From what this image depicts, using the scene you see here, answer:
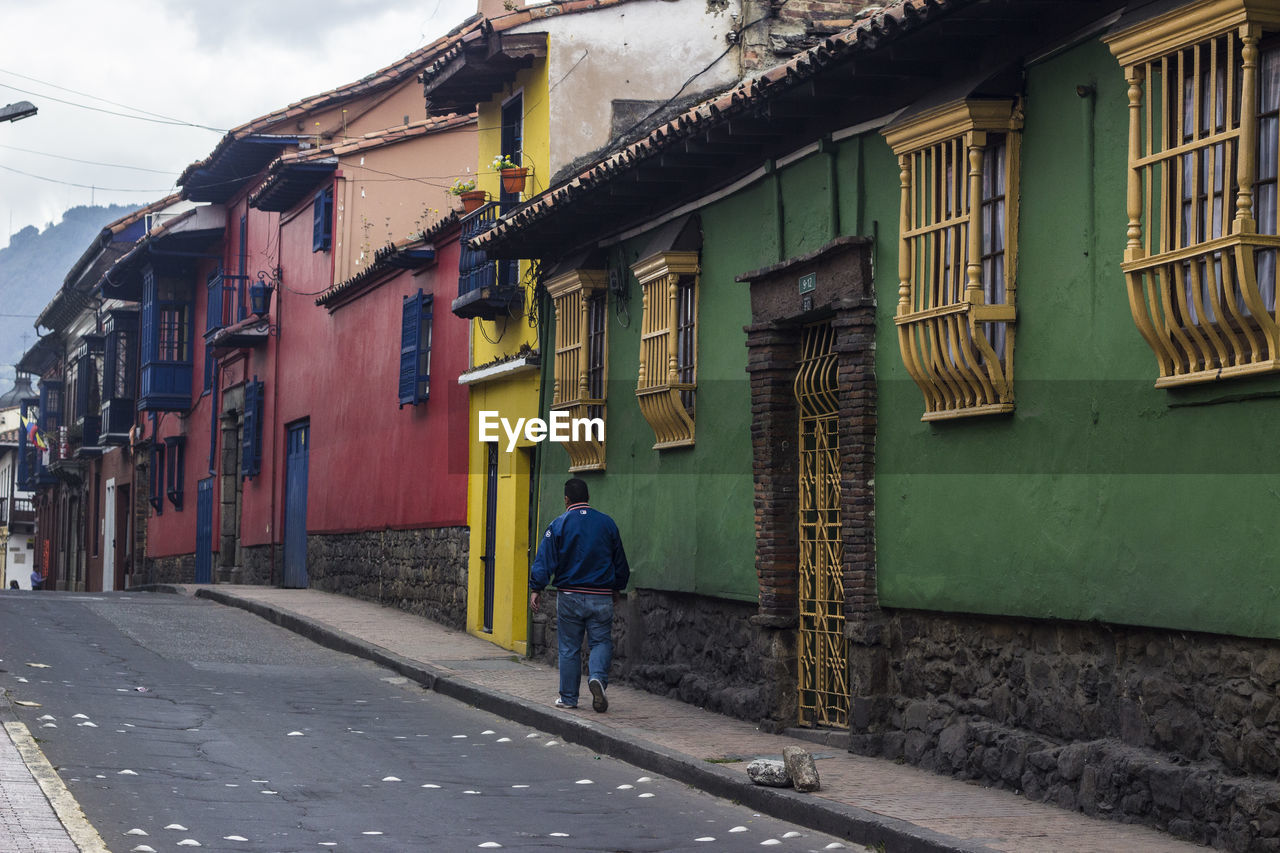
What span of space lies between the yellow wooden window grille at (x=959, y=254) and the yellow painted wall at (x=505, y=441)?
25.2ft

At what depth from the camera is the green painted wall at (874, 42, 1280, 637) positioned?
7.25 meters

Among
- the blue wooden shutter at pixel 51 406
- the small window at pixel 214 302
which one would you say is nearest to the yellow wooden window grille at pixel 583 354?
the small window at pixel 214 302

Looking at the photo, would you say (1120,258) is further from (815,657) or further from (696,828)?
(815,657)

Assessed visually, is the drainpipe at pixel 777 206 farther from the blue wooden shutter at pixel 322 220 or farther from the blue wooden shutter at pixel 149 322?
the blue wooden shutter at pixel 149 322

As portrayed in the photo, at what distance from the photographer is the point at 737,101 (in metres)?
11.1

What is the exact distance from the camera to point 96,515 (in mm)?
45406

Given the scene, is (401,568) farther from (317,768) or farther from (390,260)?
(317,768)

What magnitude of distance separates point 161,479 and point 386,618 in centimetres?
1885

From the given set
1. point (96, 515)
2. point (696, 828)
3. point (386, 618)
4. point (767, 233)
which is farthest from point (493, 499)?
point (96, 515)

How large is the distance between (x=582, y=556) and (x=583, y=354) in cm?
345

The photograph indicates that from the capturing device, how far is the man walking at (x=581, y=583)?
40.9 feet

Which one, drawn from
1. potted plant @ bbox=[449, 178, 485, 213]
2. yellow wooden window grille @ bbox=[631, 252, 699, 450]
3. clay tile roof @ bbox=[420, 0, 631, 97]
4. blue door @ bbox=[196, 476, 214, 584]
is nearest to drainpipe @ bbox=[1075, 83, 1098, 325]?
yellow wooden window grille @ bbox=[631, 252, 699, 450]

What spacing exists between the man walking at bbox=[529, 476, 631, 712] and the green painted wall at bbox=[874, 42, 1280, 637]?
3143 mm

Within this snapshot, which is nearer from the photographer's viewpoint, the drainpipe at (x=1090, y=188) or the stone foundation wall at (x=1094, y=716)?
the stone foundation wall at (x=1094, y=716)
